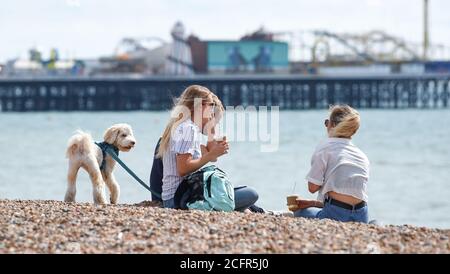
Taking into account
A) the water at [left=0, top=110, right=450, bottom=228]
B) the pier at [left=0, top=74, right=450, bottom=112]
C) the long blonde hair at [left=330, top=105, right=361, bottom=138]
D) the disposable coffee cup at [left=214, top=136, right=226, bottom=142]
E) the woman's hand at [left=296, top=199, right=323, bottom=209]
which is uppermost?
the long blonde hair at [left=330, top=105, right=361, bottom=138]

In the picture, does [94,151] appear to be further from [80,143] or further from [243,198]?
[243,198]

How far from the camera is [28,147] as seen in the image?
110 ft

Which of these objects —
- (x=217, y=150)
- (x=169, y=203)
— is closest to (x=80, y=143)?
(x=169, y=203)

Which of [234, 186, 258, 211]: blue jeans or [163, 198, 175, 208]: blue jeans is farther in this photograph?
[234, 186, 258, 211]: blue jeans

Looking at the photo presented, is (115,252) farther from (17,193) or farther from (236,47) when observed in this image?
(236,47)

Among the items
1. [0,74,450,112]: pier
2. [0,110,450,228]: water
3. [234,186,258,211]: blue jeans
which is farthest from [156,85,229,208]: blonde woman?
[0,74,450,112]: pier

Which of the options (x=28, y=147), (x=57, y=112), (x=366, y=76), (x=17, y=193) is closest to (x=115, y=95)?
(x=57, y=112)

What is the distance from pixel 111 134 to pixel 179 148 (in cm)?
156

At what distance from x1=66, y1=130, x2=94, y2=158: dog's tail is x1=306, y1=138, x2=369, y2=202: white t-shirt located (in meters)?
1.82

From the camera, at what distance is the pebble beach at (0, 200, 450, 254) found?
588 cm

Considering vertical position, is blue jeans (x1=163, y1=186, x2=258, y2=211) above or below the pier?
above

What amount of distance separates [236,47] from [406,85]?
15.9 m

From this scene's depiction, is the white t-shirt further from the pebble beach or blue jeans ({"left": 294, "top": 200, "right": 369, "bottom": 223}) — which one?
the pebble beach

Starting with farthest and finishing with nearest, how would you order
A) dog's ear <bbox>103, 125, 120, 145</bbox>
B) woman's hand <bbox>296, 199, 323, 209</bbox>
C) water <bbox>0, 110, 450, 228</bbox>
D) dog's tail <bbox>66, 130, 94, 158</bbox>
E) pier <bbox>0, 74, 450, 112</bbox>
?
pier <bbox>0, 74, 450, 112</bbox> → water <bbox>0, 110, 450, 228</bbox> → dog's ear <bbox>103, 125, 120, 145</bbox> → dog's tail <bbox>66, 130, 94, 158</bbox> → woman's hand <bbox>296, 199, 323, 209</bbox>
